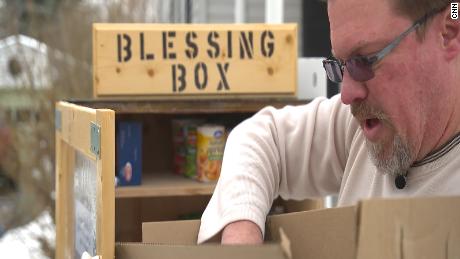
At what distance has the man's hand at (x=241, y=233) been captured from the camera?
4.09 ft

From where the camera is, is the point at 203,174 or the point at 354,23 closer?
the point at 354,23

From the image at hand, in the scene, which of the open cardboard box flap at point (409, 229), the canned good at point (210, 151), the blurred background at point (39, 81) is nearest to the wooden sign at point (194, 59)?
the canned good at point (210, 151)

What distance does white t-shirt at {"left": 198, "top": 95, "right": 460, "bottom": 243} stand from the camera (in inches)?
52.8

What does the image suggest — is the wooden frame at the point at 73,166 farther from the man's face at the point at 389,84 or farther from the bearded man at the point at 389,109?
the man's face at the point at 389,84

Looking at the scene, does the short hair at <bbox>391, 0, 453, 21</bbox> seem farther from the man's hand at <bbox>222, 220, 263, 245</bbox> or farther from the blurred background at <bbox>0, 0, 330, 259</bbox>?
the blurred background at <bbox>0, 0, 330, 259</bbox>

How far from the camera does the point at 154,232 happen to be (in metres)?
1.17

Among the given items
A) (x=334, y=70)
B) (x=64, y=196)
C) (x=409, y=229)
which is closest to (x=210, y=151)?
(x=64, y=196)

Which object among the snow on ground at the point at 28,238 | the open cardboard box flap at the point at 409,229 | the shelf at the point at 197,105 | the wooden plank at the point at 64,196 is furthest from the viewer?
the snow on ground at the point at 28,238

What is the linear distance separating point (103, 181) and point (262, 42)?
60.3 inches

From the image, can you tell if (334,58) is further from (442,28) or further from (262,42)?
(262,42)

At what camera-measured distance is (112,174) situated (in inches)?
49.1

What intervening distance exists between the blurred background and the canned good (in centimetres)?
210

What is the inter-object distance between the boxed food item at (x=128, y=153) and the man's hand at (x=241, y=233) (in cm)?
145

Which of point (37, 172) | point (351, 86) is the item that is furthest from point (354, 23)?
point (37, 172)
